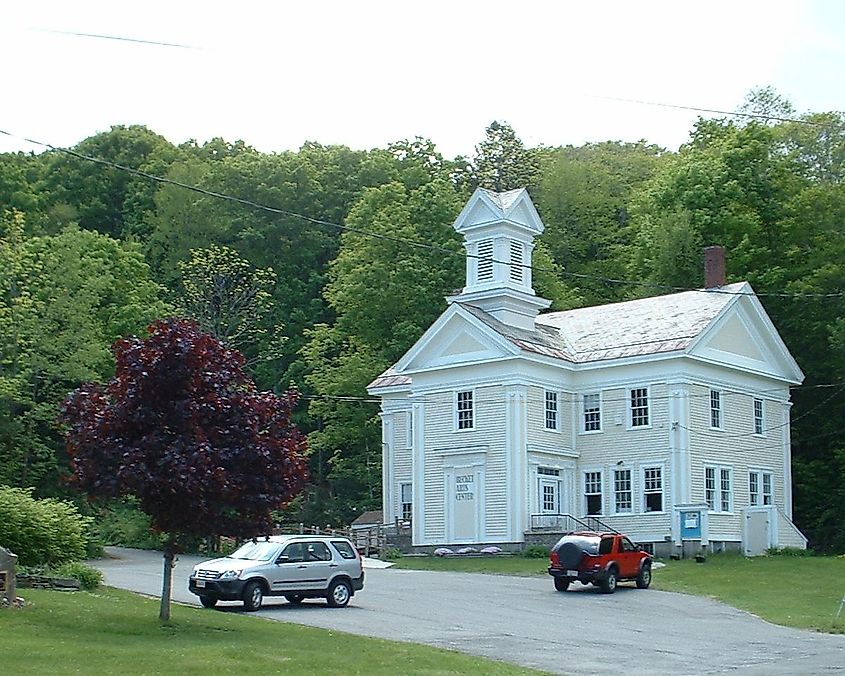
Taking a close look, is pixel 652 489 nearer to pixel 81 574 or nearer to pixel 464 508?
pixel 464 508

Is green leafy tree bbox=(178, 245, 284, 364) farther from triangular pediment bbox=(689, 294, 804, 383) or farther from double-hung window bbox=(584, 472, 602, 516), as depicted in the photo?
triangular pediment bbox=(689, 294, 804, 383)

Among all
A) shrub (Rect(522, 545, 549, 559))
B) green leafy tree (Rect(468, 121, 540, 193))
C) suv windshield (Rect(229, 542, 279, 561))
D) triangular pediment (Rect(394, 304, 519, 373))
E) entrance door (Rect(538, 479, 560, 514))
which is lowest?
shrub (Rect(522, 545, 549, 559))

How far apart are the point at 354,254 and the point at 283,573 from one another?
4238 cm

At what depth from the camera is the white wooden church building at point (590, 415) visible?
161ft

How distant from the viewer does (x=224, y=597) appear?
29438mm

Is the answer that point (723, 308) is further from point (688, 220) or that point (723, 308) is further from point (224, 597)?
point (224, 597)

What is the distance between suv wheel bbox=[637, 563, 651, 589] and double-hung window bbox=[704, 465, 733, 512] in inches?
455

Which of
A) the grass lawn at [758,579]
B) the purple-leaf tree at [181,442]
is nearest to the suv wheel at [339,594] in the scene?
the purple-leaf tree at [181,442]

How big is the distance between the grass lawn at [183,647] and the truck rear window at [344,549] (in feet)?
16.3

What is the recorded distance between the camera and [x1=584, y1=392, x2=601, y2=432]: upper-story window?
51.3 metres

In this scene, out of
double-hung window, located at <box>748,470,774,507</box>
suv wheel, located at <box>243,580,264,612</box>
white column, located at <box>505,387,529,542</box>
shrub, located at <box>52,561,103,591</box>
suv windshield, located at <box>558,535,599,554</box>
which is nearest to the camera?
suv wheel, located at <box>243,580,264,612</box>

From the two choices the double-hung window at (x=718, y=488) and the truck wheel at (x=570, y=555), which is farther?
the double-hung window at (x=718, y=488)

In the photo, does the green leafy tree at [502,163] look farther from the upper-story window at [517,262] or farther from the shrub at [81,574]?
the shrub at [81,574]

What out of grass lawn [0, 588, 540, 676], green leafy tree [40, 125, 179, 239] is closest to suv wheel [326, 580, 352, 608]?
grass lawn [0, 588, 540, 676]
